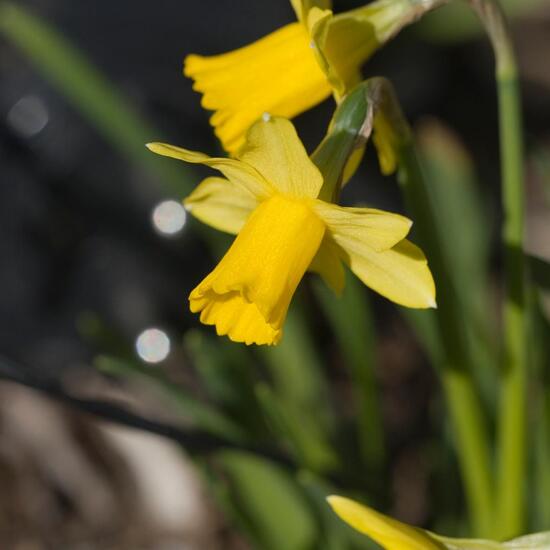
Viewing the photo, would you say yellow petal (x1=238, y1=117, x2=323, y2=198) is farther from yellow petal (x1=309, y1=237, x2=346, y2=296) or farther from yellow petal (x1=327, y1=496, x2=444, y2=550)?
yellow petal (x1=327, y1=496, x2=444, y2=550)

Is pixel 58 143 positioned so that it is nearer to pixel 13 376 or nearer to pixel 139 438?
pixel 139 438

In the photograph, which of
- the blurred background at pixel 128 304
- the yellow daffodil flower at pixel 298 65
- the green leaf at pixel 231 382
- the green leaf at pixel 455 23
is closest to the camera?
the yellow daffodil flower at pixel 298 65

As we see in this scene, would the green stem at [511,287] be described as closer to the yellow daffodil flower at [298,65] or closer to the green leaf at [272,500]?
the yellow daffodil flower at [298,65]

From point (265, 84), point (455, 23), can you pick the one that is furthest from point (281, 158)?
point (455, 23)

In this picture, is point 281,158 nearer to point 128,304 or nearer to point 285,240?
point 285,240

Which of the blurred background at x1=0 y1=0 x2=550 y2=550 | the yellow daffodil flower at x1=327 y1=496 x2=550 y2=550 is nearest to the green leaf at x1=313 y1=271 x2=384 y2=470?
the blurred background at x1=0 y1=0 x2=550 y2=550

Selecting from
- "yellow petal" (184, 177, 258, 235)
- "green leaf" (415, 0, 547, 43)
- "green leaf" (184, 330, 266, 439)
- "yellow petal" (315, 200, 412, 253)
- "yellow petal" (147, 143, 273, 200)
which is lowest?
"green leaf" (184, 330, 266, 439)

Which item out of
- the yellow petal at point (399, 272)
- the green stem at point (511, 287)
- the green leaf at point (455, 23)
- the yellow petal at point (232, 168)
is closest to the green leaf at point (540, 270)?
the green stem at point (511, 287)
